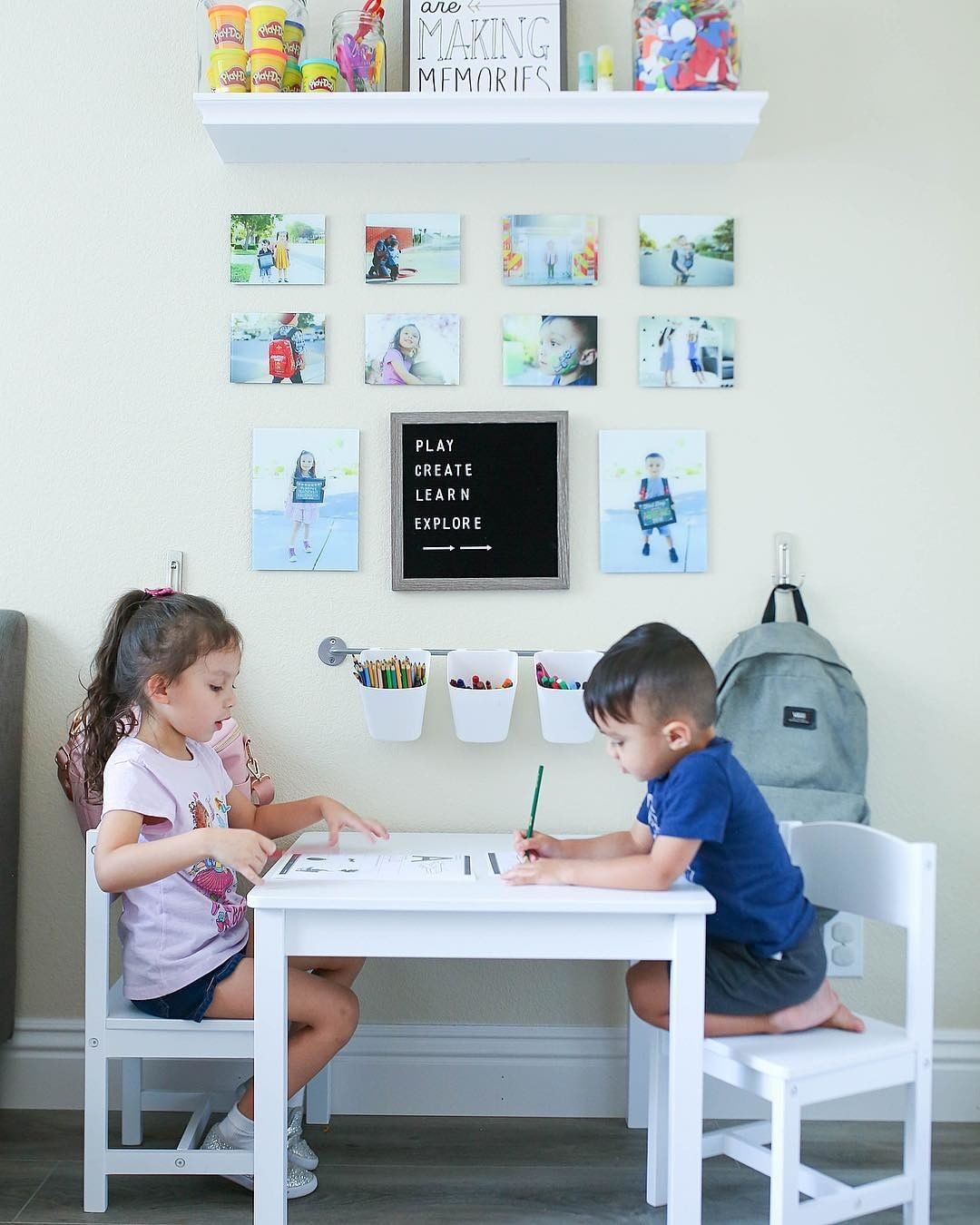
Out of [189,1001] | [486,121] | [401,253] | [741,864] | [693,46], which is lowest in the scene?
[189,1001]

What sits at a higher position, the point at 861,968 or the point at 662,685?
the point at 662,685

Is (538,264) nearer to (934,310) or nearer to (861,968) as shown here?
(934,310)

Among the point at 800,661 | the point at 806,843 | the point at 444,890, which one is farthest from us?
the point at 800,661

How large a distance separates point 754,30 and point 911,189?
41cm

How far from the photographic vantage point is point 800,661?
2.09 metres

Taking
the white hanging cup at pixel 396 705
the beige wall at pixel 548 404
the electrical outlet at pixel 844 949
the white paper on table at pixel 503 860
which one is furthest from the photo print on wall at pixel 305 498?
the electrical outlet at pixel 844 949

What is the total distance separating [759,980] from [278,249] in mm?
1512

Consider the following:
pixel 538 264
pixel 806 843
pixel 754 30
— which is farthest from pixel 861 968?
pixel 754 30

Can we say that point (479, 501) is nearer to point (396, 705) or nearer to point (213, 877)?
point (396, 705)

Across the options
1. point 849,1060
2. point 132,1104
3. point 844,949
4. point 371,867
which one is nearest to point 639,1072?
point 844,949

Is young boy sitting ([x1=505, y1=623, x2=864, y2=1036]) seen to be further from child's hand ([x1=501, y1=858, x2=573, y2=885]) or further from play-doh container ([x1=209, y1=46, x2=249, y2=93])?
play-doh container ([x1=209, y1=46, x2=249, y2=93])

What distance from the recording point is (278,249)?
2209 millimetres

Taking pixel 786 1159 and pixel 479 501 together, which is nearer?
pixel 786 1159

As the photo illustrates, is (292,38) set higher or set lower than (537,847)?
higher
